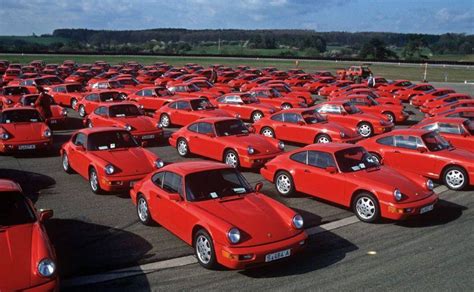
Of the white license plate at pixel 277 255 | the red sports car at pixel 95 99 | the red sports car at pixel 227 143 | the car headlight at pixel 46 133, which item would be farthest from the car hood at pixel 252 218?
the red sports car at pixel 95 99

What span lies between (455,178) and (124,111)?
38.0 feet

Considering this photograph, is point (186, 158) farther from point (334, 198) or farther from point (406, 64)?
point (406, 64)

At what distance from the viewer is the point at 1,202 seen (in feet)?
24.2

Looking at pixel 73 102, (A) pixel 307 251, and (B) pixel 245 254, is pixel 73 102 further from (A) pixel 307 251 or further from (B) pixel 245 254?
(B) pixel 245 254

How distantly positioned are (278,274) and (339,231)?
236 cm

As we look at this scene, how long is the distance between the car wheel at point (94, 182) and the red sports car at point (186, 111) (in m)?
7.78

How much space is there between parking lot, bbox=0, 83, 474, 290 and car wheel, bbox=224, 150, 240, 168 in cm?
209

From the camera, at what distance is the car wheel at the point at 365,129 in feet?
60.7

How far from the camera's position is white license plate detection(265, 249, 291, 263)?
7.00 meters

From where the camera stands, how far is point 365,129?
1870cm

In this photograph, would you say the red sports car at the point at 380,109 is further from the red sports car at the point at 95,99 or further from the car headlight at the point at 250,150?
the red sports car at the point at 95,99

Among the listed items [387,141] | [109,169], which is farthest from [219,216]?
[387,141]

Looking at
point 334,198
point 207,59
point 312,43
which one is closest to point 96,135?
point 334,198

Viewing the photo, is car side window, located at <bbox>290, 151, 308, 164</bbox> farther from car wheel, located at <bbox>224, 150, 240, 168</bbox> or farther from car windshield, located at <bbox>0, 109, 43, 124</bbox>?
car windshield, located at <bbox>0, 109, 43, 124</bbox>
